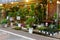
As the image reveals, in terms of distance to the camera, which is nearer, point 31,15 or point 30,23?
point 30,23

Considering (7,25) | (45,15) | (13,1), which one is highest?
(13,1)

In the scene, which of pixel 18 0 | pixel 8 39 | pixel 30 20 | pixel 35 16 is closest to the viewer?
pixel 8 39

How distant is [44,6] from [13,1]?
5.78 feet

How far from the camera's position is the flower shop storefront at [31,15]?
21.7ft

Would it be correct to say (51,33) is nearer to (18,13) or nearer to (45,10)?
(45,10)

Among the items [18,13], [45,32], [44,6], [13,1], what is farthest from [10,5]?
[45,32]

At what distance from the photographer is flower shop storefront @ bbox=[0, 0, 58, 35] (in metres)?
6.63

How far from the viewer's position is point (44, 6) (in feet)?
25.0

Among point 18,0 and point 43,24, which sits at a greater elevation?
point 18,0

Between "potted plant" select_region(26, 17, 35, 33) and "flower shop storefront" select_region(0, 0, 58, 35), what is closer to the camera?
"potted plant" select_region(26, 17, 35, 33)

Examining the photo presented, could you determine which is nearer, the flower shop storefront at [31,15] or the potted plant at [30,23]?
the potted plant at [30,23]

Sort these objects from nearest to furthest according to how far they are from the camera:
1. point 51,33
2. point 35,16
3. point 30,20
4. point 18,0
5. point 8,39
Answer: point 8,39 → point 51,33 → point 30,20 → point 35,16 → point 18,0

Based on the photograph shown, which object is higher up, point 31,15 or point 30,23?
point 31,15

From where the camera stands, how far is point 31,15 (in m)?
6.98
